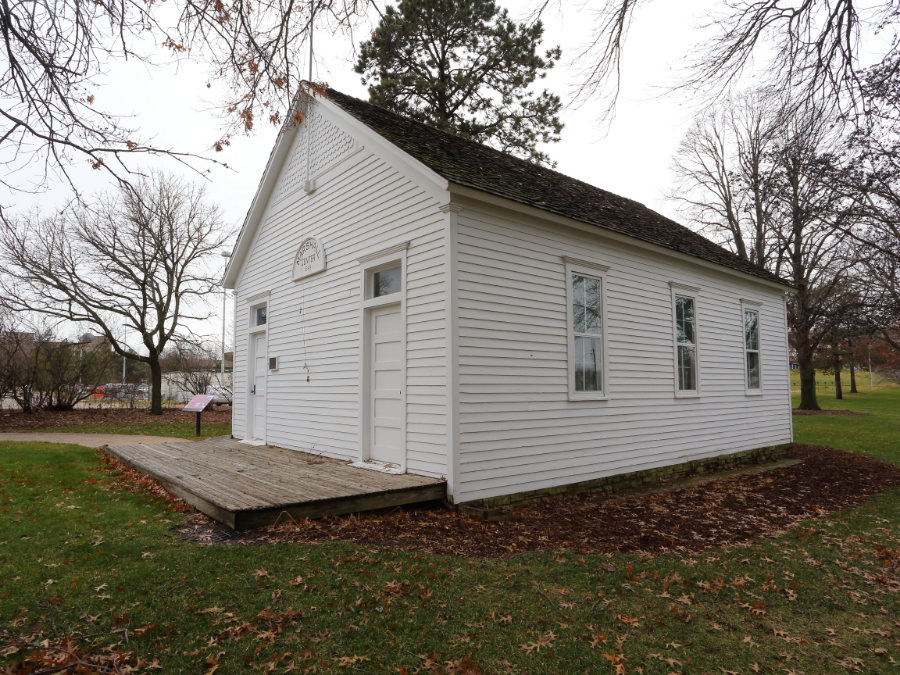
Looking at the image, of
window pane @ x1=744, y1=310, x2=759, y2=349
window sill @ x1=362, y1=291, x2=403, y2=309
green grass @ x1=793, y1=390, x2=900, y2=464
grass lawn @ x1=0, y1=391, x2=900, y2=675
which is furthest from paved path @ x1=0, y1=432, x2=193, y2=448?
green grass @ x1=793, y1=390, x2=900, y2=464

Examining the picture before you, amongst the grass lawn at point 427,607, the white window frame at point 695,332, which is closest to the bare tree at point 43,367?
the grass lawn at point 427,607

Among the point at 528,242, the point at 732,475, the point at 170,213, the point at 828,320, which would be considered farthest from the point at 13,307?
the point at 828,320

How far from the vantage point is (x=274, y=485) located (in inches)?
259

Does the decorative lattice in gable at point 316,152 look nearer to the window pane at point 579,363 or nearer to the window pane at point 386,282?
the window pane at point 386,282

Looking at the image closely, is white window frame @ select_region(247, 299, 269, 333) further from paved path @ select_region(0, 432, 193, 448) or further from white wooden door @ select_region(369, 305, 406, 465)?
white wooden door @ select_region(369, 305, 406, 465)

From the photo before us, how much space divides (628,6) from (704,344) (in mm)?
7849

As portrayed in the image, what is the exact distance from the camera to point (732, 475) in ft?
34.3

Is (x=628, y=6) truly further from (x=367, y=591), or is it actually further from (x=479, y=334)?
(x=367, y=591)

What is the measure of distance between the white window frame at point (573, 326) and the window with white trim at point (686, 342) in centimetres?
243

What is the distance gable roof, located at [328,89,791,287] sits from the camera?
7359 millimetres

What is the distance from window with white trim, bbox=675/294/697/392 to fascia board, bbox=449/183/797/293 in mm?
861

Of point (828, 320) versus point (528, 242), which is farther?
point (828, 320)

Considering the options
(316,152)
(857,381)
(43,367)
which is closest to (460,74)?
(316,152)

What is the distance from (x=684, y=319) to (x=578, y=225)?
12.7 ft
